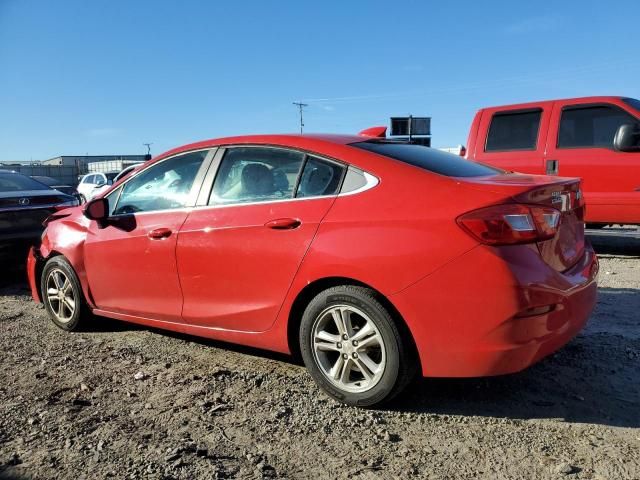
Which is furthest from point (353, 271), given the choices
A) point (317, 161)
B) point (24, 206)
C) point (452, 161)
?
point (24, 206)

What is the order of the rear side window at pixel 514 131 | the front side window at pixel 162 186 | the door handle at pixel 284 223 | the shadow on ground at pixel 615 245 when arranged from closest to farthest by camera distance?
the door handle at pixel 284 223
the front side window at pixel 162 186
the rear side window at pixel 514 131
the shadow on ground at pixel 615 245

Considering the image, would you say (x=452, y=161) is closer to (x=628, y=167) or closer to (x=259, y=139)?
(x=259, y=139)

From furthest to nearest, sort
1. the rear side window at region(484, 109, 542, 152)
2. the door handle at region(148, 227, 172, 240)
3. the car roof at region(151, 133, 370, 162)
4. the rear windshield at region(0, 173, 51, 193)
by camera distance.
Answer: the rear side window at region(484, 109, 542, 152), the rear windshield at region(0, 173, 51, 193), the door handle at region(148, 227, 172, 240), the car roof at region(151, 133, 370, 162)

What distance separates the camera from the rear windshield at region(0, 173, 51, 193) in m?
6.94

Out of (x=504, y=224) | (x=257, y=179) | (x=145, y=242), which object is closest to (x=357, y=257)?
(x=504, y=224)

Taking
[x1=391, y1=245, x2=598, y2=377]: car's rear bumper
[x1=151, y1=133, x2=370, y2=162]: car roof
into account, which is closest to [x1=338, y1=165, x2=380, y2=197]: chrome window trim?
[x1=151, y1=133, x2=370, y2=162]: car roof

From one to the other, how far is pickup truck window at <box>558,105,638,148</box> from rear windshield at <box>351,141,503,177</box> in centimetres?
441

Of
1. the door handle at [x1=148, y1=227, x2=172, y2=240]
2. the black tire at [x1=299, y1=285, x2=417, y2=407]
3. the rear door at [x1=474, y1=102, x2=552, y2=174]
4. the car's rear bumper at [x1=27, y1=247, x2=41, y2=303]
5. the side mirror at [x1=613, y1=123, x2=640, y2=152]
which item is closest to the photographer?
the black tire at [x1=299, y1=285, x2=417, y2=407]

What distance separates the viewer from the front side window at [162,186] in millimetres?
3855

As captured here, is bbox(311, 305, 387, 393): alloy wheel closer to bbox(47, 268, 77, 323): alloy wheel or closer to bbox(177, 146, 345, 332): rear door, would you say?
bbox(177, 146, 345, 332): rear door

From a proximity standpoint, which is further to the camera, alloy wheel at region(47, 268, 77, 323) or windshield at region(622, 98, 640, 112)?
windshield at region(622, 98, 640, 112)

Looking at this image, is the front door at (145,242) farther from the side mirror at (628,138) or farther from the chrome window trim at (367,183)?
the side mirror at (628,138)

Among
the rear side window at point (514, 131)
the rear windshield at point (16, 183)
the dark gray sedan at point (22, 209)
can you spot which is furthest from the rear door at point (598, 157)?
the rear windshield at point (16, 183)

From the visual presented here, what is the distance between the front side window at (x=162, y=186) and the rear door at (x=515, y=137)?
515 cm
